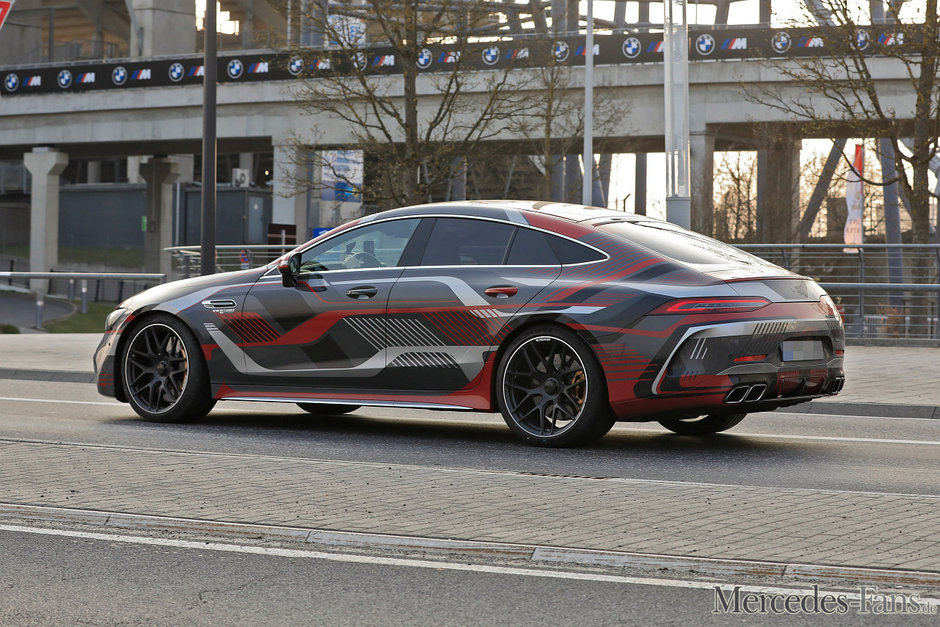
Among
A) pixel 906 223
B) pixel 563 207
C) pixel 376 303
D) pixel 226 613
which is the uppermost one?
pixel 906 223

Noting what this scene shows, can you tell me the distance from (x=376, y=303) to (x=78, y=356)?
951cm

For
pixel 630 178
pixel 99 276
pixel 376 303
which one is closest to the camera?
pixel 376 303

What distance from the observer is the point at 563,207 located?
29.0ft

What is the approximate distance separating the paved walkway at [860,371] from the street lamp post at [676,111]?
8.83 feet

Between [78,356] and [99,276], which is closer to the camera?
[78,356]

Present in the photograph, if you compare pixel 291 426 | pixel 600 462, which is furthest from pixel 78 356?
pixel 600 462

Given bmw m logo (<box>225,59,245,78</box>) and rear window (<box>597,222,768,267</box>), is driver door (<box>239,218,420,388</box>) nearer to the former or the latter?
rear window (<box>597,222,768,267</box>)

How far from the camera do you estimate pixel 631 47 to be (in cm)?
3878

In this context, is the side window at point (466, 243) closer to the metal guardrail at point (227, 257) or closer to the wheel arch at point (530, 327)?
the wheel arch at point (530, 327)

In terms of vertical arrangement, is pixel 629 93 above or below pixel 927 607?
above

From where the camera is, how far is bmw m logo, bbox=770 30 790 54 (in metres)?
34.7

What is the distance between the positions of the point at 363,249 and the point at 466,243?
788 mm

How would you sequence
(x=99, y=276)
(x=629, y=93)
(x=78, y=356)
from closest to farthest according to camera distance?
(x=78, y=356) → (x=99, y=276) → (x=629, y=93)

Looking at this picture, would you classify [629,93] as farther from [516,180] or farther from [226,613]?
[226,613]
